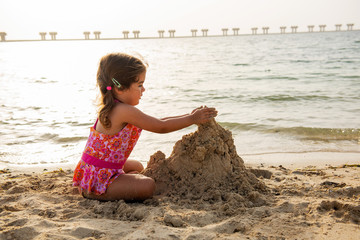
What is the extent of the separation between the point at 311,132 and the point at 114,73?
11.6 ft

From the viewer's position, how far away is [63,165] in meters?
3.95

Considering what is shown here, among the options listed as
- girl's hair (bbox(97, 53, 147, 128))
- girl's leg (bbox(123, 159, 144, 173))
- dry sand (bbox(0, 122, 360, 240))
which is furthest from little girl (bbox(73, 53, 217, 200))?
girl's leg (bbox(123, 159, 144, 173))

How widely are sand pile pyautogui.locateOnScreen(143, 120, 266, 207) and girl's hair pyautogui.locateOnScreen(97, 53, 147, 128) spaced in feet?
2.02

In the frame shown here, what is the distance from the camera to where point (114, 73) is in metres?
2.65

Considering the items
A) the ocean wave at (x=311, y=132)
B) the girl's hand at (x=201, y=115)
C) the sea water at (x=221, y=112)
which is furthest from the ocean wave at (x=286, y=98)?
the girl's hand at (x=201, y=115)

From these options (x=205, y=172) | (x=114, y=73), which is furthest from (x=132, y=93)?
(x=205, y=172)

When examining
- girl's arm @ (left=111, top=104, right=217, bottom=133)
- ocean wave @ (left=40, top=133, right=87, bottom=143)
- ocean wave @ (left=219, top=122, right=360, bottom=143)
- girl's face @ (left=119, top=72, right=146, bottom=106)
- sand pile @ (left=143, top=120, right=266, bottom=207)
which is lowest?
ocean wave @ (left=40, top=133, right=87, bottom=143)

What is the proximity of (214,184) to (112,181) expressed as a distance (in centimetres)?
78

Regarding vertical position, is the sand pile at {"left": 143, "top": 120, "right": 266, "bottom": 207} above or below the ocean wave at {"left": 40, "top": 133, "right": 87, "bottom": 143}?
above

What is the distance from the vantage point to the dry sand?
2047 millimetres

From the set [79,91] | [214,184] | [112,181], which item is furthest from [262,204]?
[79,91]

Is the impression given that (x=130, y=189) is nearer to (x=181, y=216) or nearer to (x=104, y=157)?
(x=104, y=157)

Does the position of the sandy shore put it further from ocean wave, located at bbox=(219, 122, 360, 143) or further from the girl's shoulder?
ocean wave, located at bbox=(219, 122, 360, 143)

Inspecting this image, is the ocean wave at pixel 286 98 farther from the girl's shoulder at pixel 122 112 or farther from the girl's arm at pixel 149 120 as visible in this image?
the girl's shoulder at pixel 122 112
